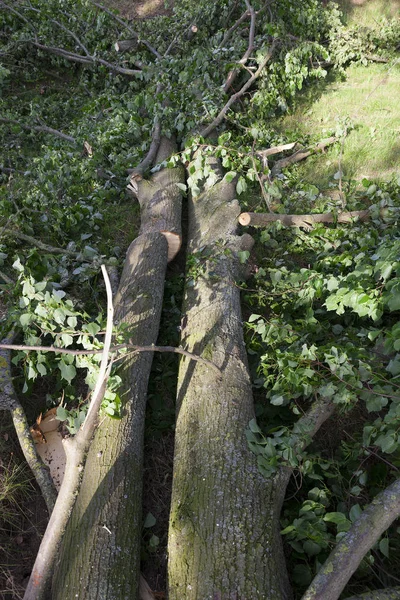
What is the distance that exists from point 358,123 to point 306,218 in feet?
5.98

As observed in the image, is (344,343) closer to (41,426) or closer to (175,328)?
(175,328)

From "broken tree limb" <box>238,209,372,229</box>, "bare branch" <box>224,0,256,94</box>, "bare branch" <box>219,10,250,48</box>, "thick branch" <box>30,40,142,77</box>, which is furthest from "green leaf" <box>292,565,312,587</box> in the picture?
"thick branch" <box>30,40,142,77</box>

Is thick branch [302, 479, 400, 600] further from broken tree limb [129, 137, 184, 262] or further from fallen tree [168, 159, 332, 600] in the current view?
Result: broken tree limb [129, 137, 184, 262]

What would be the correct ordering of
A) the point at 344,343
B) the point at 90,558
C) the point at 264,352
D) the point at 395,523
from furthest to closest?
the point at 264,352 < the point at 344,343 < the point at 395,523 < the point at 90,558

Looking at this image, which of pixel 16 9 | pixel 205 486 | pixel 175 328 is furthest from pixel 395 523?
pixel 16 9

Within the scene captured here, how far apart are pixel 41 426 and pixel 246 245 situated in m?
1.80

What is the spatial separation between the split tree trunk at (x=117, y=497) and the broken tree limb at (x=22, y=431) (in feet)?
0.72

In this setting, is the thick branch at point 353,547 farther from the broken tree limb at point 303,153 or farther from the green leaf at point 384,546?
the broken tree limb at point 303,153

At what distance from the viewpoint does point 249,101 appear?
16.6ft

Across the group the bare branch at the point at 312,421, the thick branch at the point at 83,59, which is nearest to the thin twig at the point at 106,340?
the bare branch at the point at 312,421

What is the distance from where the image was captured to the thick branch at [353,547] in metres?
1.41

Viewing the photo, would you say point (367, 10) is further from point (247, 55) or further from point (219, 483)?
point (219, 483)

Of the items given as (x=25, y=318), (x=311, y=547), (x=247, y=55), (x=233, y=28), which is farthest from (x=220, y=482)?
(x=233, y=28)

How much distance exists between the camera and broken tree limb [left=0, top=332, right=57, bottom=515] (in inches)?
81.4
